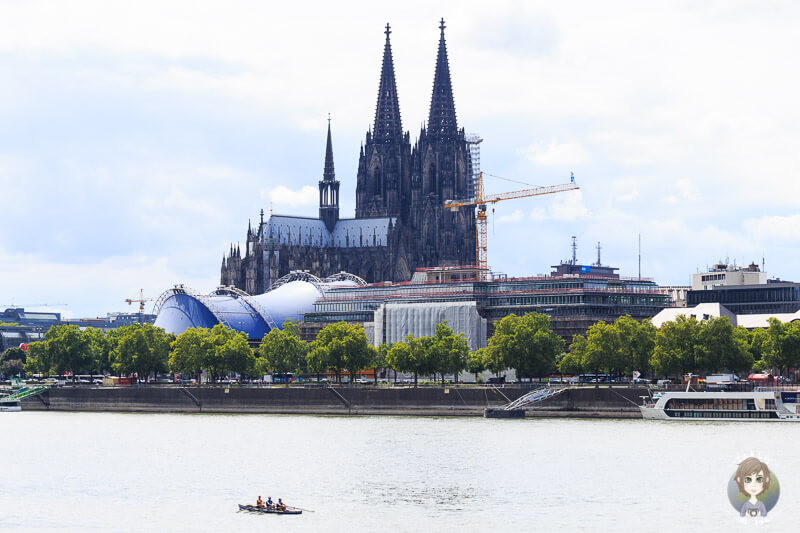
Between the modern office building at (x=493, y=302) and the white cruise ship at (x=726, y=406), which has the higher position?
the modern office building at (x=493, y=302)

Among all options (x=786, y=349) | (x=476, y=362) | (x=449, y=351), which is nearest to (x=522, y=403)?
(x=449, y=351)

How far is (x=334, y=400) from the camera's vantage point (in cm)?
13888

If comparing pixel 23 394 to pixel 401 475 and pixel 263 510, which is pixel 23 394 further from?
pixel 263 510

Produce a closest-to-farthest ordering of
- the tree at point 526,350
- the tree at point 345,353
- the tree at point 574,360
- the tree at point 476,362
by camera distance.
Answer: the tree at point 574,360 < the tree at point 526,350 < the tree at point 476,362 < the tree at point 345,353

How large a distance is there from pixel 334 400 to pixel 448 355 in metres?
15.2

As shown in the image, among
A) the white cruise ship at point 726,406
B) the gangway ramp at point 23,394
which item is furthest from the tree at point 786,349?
the gangway ramp at point 23,394

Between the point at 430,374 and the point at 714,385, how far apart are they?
1496 inches

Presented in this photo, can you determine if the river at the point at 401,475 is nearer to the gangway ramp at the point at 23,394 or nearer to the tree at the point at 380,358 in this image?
the gangway ramp at the point at 23,394

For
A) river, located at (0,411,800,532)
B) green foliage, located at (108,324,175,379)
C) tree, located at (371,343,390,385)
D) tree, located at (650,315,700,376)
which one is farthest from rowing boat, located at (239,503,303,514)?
green foliage, located at (108,324,175,379)

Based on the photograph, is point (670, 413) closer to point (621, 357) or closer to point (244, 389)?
point (621, 357)

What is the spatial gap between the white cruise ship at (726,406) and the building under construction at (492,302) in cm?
4234

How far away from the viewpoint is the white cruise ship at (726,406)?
117188 millimetres

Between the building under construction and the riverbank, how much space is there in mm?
32974

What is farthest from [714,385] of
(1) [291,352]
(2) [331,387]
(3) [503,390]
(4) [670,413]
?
(1) [291,352]
